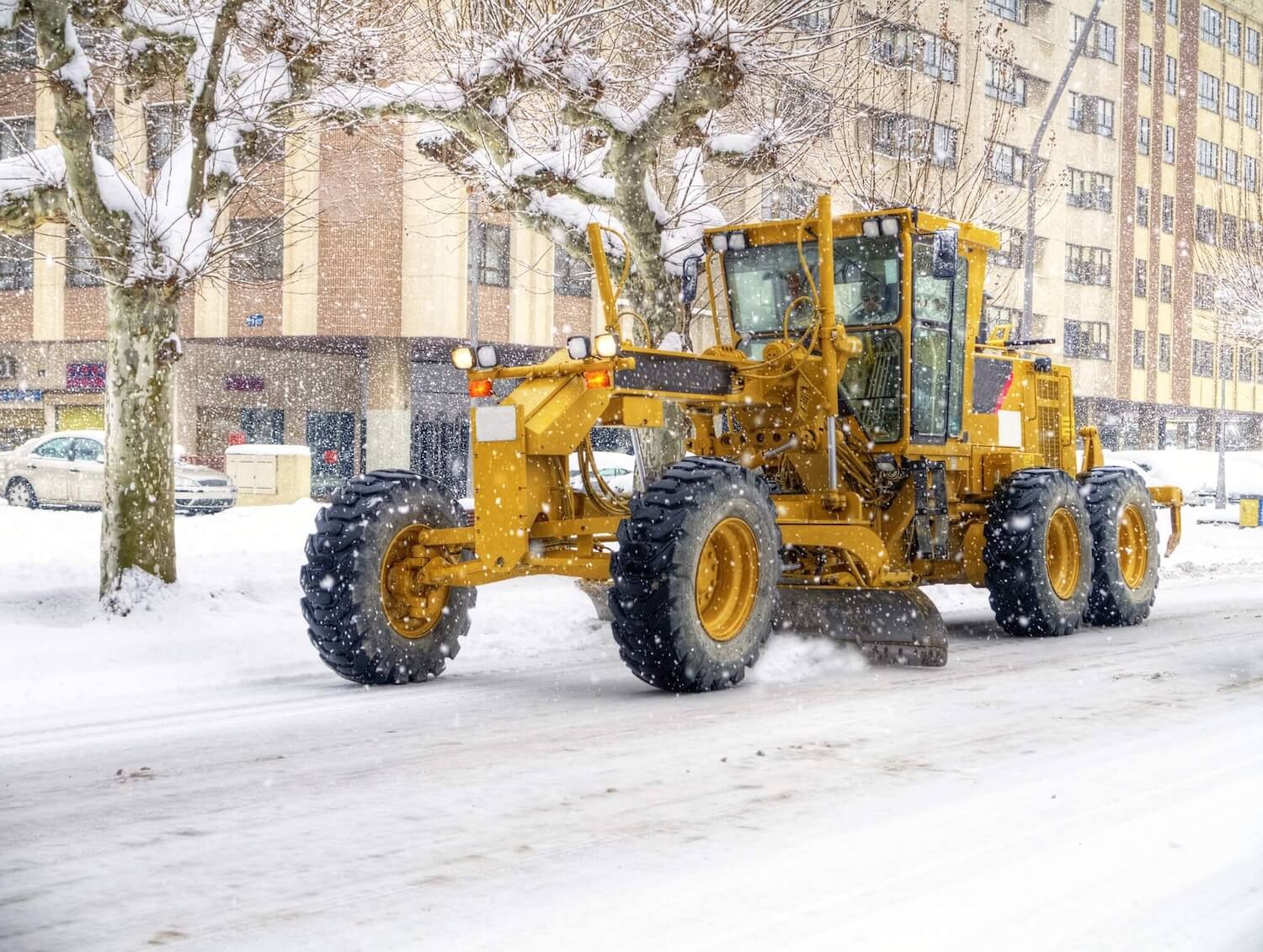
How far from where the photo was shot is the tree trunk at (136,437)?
11406 millimetres

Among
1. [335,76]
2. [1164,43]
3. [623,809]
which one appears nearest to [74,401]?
[335,76]

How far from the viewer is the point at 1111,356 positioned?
54406 millimetres

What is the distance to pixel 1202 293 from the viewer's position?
191ft

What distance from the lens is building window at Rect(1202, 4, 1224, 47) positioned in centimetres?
5969

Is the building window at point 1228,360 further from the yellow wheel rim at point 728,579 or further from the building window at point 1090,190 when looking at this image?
the yellow wheel rim at point 728,579

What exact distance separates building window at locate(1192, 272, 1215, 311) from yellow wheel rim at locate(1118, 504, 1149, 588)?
4673cm

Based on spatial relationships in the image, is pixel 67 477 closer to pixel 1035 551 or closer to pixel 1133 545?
pixel 1133 545

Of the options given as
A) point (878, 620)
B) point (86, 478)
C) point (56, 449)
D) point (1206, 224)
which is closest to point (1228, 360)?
point (1206, 224)

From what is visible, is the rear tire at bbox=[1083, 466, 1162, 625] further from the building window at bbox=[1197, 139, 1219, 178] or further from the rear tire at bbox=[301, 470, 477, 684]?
the building window at bbox=[1197, 139, 1219, 178]

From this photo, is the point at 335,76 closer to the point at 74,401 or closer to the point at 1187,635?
the point at 1187,635

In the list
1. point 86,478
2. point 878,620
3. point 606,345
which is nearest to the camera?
point 606,345

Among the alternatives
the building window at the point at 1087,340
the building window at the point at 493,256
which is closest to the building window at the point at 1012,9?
the building window at the point at 1087,340

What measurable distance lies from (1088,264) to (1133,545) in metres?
42.4

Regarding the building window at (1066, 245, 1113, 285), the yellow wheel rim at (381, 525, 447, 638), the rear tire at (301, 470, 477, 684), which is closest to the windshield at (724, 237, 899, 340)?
the rear tire at (301, 470, 477, 684)
